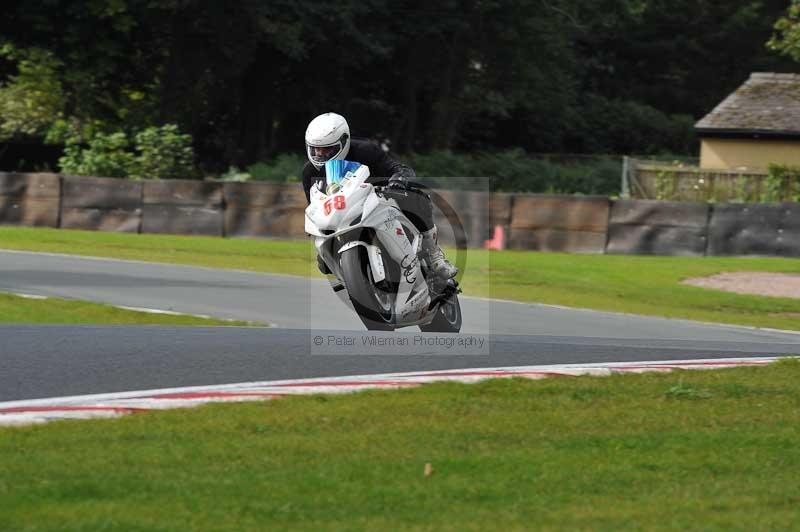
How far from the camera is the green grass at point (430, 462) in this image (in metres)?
5.12

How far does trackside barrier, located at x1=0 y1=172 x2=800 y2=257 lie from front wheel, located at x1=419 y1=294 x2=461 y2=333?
32.8 feet

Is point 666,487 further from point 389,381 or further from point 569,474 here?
point 389,381

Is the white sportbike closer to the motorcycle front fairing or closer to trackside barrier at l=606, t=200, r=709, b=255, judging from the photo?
the motorcycle front fairing

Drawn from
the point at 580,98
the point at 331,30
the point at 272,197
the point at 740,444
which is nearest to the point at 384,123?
the point at 331,30

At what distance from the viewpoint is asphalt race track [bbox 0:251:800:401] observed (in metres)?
7.84

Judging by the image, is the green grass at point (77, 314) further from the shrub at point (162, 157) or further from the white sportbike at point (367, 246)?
the shrub at point (162, 157)

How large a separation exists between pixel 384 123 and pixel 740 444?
1680 inches

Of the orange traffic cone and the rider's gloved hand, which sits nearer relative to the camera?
the rider's gloved hand

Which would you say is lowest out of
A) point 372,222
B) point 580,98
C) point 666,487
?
point 666,487

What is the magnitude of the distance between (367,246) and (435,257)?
1030 millimetres

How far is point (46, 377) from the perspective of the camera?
7.64 metres

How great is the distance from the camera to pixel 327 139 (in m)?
9.73

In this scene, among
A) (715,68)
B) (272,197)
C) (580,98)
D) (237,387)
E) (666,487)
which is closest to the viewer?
(666,487)

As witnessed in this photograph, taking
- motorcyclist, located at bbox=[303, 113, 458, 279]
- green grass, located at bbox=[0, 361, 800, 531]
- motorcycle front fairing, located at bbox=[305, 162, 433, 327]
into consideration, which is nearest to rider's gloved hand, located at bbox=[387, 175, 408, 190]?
motorcyclist, located at bbox=[303, 113, 458, 279]
